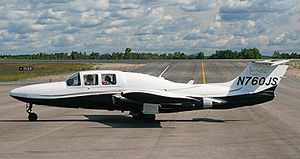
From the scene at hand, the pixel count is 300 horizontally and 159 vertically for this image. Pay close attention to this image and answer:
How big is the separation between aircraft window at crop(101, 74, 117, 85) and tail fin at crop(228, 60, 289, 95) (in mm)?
3975

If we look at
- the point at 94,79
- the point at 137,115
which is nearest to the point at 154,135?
the point at 137,115

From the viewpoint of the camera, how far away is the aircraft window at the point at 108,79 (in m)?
18.5

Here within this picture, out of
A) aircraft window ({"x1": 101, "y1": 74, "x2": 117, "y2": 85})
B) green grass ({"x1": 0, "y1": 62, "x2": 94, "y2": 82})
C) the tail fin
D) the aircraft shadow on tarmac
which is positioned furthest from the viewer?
green grass ({"x1": 0, "y1": 62, "x2": 94, "y2": 82})

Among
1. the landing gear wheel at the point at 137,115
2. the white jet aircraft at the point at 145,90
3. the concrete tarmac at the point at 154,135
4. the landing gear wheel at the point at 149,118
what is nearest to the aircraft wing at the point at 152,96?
the white jet aircraft at the point at 145,90

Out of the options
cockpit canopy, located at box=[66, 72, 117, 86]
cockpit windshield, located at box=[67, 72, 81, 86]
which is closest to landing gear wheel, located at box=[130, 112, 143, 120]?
cockpit canopy, located at box=[66, 72, 117, 86]

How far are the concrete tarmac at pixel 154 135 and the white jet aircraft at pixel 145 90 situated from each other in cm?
60

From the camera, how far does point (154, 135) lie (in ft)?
50.2

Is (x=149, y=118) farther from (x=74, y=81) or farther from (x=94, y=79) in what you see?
(x=74, y=81)

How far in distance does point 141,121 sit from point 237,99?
3360 mm

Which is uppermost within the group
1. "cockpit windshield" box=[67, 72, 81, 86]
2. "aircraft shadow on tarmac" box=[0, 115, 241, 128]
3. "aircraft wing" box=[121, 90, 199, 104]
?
"cockpit windshield" box=[67, 72, 81, 86]

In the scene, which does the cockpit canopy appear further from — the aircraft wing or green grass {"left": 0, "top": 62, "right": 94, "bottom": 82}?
green grass {"left": 0, "top": 62, "right": 94, "bottom": 82}

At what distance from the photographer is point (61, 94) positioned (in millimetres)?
18594

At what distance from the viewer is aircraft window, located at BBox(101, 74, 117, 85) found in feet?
60.6

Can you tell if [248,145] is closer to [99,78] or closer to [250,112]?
[99,78]
